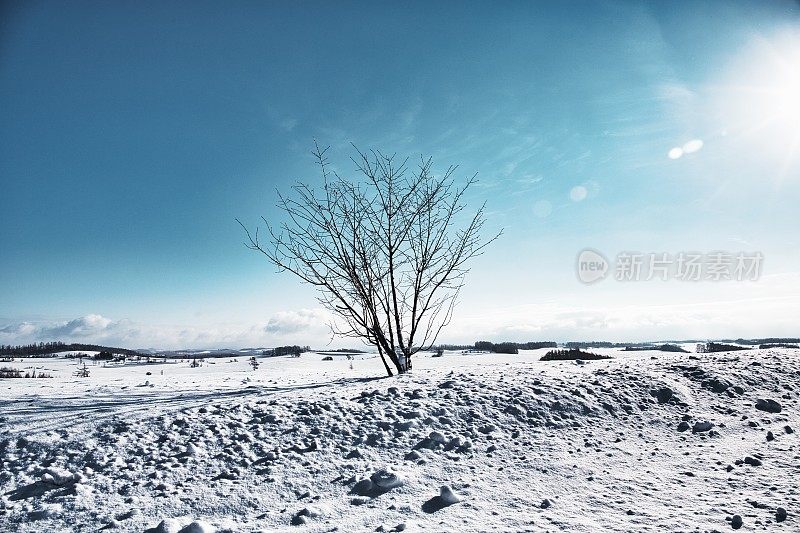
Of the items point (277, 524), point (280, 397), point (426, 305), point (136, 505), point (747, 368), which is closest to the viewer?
point (277, 524)

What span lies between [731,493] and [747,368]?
5.08 metres

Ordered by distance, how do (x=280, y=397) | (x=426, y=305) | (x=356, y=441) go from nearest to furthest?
(x=356, y=441)
(x=280, y=397)
(x=426, y=305)

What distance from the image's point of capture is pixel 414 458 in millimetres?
3756

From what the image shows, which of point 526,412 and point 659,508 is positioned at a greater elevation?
point 526,412

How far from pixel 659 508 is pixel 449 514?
4.80ft

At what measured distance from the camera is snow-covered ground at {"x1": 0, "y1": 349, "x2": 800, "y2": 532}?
2.82 metres

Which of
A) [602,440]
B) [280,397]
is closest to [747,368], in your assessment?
[602,440]

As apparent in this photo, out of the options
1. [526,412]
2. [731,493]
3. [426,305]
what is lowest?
[731,493]

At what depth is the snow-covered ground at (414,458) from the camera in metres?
2.82

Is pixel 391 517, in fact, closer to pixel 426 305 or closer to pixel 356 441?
pixel 356 441

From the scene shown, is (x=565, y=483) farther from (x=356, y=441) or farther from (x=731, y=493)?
(x=356, y=441)

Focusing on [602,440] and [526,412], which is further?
[526,412]

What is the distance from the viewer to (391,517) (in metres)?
2.80

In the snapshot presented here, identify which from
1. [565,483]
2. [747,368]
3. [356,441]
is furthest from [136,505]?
[747,368]
